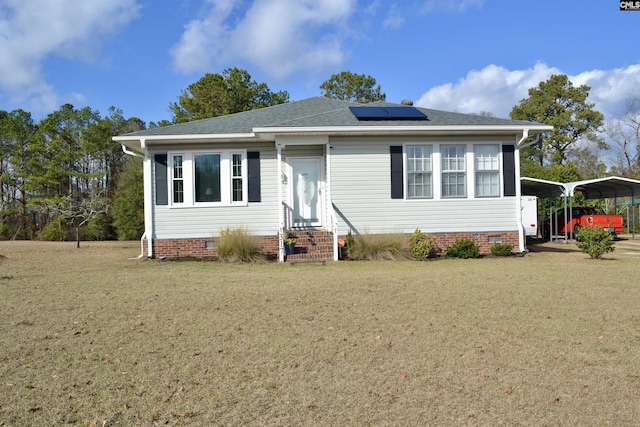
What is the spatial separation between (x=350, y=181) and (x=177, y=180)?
4571 millimetres

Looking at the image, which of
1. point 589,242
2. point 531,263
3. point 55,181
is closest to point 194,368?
point 531,263

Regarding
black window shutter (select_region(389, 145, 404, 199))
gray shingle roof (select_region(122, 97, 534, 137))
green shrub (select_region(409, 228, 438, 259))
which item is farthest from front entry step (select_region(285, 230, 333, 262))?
gray shingle roof (select_region(122, 97, 534, 137))

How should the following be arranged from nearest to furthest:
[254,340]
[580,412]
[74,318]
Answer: [580,412]
[254,340]
[74,318]

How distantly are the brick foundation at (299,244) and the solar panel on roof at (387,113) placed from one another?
10.6 ft

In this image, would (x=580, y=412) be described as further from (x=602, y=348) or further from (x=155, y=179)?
(x=155, y=179)

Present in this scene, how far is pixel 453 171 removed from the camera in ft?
43.9

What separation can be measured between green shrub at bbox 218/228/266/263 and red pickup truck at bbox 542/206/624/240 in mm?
12186

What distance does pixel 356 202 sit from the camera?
13.2m

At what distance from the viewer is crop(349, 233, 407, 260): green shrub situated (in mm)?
12391

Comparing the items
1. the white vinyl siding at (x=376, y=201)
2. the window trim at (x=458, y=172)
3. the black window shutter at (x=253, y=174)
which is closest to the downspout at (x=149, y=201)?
the black window shutter at (x=253, y=174)

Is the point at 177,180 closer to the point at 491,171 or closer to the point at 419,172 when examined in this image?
the point at 419,172

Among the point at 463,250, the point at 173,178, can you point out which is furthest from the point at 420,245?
the point at 173,178

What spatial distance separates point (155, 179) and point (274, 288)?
666 centimetres

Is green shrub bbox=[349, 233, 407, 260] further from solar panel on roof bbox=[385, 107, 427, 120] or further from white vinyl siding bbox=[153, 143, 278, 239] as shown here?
solar panel on roof bbox=[385, 107, 427, 120]
